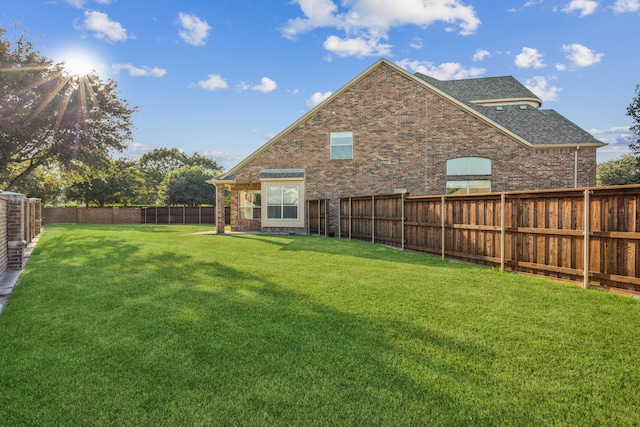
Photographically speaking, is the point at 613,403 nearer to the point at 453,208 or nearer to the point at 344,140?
the point at 453,208

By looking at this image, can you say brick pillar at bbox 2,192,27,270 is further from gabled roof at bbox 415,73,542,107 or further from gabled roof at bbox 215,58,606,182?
gabled roof at bbox 415,73,542,107

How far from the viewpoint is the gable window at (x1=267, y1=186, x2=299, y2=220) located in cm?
1969

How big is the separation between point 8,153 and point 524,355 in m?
25.5

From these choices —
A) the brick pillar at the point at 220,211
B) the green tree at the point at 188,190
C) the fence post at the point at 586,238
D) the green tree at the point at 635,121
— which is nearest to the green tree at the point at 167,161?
the green tree at the point at 188,190

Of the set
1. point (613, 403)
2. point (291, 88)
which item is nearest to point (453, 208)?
point (613, 403)

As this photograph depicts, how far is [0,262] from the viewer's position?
6973 mm

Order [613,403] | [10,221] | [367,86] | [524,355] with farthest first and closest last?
[367,86] → [10,221] → [524,355] → [613,403]

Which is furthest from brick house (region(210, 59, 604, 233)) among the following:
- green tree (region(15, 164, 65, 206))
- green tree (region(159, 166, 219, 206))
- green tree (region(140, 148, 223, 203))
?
green tree (region(140, 148, 223, 203))

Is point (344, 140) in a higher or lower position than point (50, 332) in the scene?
higher

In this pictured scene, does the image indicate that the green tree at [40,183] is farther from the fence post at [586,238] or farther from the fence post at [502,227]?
the fence post at [586,238]

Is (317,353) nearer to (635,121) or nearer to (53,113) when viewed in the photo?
(53,113)

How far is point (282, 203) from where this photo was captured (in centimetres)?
1980

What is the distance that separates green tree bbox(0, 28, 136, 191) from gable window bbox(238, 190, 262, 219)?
34.8 ft

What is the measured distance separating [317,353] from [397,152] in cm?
1688
